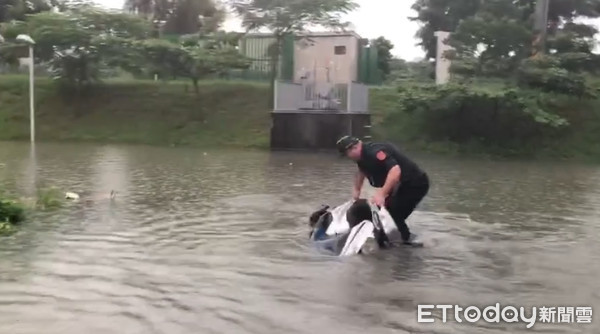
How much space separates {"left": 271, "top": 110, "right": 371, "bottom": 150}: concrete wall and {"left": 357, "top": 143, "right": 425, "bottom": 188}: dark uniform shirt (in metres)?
15.3

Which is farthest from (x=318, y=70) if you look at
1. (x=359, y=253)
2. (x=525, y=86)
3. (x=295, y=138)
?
(x=359, y=253)

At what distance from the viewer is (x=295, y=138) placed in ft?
76.5

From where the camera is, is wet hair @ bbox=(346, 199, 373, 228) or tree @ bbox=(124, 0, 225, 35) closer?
wet hair @ bbox=(346, 199, 373, 228)

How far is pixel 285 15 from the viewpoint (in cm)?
2612

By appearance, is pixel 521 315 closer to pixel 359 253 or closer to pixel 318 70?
pixel 359 253

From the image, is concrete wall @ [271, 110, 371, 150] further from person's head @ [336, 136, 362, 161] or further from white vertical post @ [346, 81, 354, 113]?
person's head @ [336, 136, 362, 161]

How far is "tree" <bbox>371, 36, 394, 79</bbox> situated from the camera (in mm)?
36344

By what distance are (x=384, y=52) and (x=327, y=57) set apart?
11847 mm

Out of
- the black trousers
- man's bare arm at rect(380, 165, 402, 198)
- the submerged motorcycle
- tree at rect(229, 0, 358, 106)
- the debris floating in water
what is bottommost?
the debris floating in water

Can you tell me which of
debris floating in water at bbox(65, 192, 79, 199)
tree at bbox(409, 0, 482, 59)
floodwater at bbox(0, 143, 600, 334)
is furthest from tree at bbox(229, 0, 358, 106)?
debris floating in water at bbox(65, 192, 79, 199)

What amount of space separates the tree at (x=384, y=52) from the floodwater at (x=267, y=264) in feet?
77.8

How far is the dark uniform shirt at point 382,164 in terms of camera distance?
7250mm

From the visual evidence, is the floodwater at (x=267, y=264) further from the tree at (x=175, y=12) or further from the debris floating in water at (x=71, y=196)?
the tree at (x=175, y=12)

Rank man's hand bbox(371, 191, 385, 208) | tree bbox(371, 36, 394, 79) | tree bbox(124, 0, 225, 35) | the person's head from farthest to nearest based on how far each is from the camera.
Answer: tree bbox(124, 0, 225, 35) < tree bbox(371, 36, 394, 79) < the person's head < man's hand bbox(371, 191, 385, 208)
